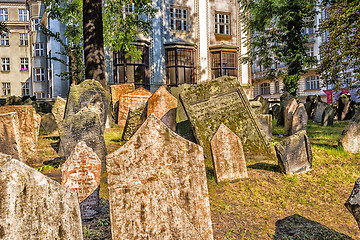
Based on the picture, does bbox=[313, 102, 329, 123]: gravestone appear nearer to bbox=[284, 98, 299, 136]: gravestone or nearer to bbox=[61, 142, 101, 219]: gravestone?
bbox=[284, 98, 299, 136]: gravestone

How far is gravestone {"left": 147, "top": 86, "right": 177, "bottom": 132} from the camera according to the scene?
25.6 ft

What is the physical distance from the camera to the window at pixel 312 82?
34.2m

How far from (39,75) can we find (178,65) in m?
19.2

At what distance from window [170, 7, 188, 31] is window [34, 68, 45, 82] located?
1845 centimetres

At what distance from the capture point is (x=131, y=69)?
21219 millimetres

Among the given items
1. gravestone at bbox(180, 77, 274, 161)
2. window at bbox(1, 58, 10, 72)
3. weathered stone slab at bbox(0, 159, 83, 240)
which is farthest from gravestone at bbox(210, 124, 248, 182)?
window at bbox(1, 58, 10, 72)

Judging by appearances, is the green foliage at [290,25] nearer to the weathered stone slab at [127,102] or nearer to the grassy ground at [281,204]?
the weathered stone slab at [127,102]

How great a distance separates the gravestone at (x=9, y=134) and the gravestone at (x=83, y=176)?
2395 mm

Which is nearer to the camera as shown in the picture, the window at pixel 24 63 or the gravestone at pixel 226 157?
the gravestone at pixel 226 157

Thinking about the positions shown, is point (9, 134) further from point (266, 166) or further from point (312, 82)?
point (312, 82)

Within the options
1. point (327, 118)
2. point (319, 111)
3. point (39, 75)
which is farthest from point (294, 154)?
point (39, 75)

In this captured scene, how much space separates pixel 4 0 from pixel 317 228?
4445 centimetres

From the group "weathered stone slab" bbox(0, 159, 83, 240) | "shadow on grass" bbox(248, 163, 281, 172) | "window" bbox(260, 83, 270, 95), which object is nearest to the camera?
"weathered stone slab" bbox(0, 159, 83, 240)

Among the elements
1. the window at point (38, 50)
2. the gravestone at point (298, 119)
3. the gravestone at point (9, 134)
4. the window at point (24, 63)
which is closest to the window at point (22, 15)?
the window at point (24, 63)
